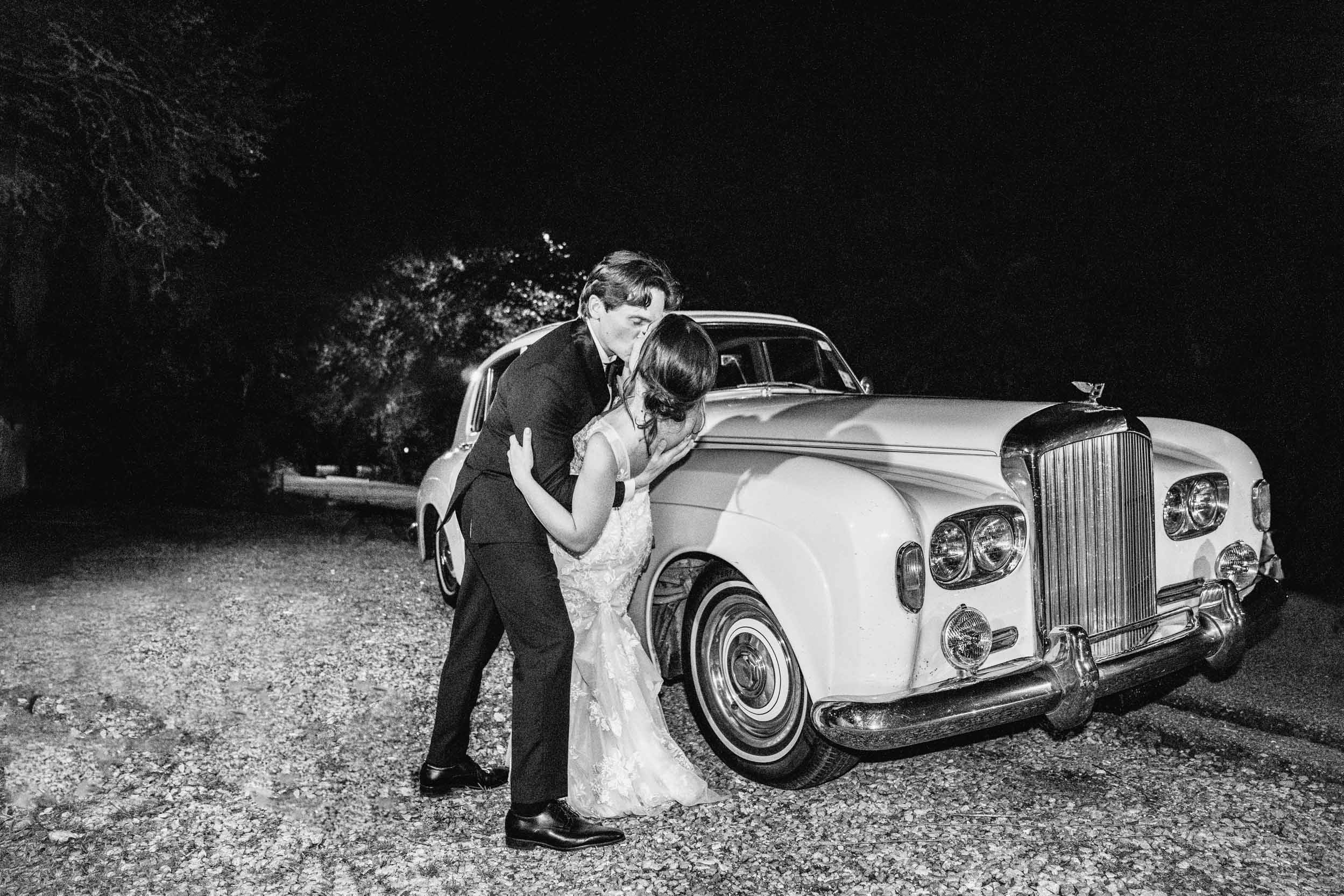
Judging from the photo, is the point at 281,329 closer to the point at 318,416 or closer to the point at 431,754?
the point at 318,416

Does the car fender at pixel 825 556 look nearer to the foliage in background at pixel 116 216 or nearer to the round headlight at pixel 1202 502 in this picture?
the round headlight at pixel 1202 502

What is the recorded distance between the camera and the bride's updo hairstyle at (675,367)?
10.7ft

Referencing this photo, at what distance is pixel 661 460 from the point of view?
12.1ft

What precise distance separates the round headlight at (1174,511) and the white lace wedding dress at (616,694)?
2306 millimetres

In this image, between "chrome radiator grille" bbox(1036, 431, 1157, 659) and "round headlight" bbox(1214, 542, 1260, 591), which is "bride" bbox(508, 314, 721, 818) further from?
"round headlight" bbox(1214, 542, 1260, 591)

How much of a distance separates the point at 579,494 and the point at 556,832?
1103 mm

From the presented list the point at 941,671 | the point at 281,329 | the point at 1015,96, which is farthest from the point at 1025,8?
the point at 281,329

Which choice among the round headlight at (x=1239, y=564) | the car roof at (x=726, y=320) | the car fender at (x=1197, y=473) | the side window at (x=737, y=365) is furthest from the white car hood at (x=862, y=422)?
the round headlight at (x=1239, y=564)

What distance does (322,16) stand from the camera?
45.5 ft

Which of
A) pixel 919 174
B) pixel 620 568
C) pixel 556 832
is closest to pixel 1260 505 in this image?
pixel 620 568

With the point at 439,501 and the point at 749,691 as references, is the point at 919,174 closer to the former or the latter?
the point at 439,501

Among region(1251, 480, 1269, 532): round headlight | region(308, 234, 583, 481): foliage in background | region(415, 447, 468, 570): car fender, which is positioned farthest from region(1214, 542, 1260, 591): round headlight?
region(308, 234, 583, 481): foliage in background

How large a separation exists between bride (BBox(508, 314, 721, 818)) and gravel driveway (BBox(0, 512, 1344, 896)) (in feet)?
0.63

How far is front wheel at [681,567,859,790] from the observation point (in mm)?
3740
